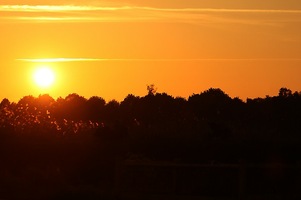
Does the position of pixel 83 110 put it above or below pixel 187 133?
above

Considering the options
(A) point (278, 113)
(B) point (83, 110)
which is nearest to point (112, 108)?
(B) point (83, 110)

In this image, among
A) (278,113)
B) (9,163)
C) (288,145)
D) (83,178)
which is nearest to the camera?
(83,178)

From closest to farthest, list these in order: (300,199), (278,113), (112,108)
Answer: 1. (300,199)
2. (278,113)
3. (112,108)

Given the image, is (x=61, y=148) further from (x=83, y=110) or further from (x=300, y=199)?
(x=83, y=110)

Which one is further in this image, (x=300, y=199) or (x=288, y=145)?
(x=288, y=145)

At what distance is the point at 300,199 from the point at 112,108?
99321mm

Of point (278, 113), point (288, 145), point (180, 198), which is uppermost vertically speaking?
point (278, 113)

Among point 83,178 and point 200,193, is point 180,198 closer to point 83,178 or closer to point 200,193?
point 200,193

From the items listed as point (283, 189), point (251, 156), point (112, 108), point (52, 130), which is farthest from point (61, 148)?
point (112, 108)

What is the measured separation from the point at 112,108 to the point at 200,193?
309 ft

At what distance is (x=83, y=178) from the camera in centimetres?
4128

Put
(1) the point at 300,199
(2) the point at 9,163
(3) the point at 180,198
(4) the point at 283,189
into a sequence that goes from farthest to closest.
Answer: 1. (2) the point at 9,163
2. (4) the point at 283,189
3. (3) the point at 180,198
4. (1) the point at 300,199

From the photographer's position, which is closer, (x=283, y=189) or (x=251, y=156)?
(x=283, y=189)

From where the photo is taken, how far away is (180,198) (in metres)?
35.3
